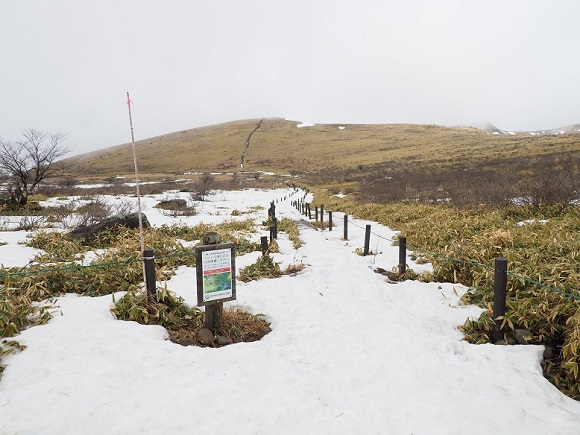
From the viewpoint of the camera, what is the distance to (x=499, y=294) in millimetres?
4684

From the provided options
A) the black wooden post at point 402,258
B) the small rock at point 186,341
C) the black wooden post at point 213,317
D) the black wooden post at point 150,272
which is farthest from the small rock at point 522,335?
the black wooden post at point 150,272

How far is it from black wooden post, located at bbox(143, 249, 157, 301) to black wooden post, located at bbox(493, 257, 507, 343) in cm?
528

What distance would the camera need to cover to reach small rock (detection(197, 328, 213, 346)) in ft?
15.1

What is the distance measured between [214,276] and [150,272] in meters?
1.41

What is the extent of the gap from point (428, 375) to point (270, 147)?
97.7 metres

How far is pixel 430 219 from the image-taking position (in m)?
12.7

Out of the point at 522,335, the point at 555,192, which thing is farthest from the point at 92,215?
the point at 555,192

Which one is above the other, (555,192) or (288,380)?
(555,192)

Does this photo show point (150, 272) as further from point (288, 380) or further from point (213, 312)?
point (288, 380)

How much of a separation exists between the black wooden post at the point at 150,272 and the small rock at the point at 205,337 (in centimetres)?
129

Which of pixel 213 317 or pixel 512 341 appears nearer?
pixel 512 341

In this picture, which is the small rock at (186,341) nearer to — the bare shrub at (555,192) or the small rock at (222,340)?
the small rock at (222,340)

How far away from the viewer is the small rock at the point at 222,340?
4637 mm

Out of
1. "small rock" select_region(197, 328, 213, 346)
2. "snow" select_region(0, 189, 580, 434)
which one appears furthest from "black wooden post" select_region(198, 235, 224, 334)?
"snow" select_region(0, 189, 580, 434)
